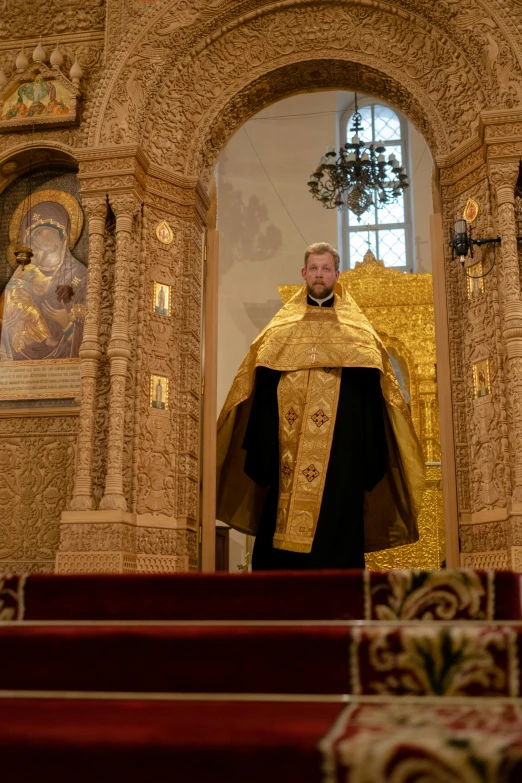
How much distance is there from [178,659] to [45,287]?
552cm

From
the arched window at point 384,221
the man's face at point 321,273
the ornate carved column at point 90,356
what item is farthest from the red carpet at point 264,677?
the arched window at point 384,221

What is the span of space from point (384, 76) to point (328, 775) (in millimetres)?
6835

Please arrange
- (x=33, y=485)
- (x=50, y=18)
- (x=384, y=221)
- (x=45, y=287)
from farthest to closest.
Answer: (x=384, y=221)
(x=50, y=18)
(x=45, y=287)
(x=33, y=485)

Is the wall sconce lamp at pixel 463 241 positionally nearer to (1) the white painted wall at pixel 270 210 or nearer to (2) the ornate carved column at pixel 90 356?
(2) the ornate carved column at pixel 90 356

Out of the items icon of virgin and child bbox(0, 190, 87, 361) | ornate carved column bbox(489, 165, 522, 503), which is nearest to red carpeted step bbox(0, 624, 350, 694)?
ornate carved column bbox(489, 165, 522, 503)

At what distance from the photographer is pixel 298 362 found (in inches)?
257

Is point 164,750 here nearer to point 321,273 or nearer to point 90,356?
point 321,273

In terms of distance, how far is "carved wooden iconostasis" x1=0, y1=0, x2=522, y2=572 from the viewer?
6.62 m

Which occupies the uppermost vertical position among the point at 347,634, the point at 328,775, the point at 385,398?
the point at 385,398

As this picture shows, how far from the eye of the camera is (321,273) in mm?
6621

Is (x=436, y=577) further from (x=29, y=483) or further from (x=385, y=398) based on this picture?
(x=29, y=483)

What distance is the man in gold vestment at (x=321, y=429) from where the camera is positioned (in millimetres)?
6207

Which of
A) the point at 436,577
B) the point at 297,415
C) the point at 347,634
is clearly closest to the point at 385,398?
the point at 297,415

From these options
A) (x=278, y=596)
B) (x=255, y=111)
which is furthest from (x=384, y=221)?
(x=278, y=596)
